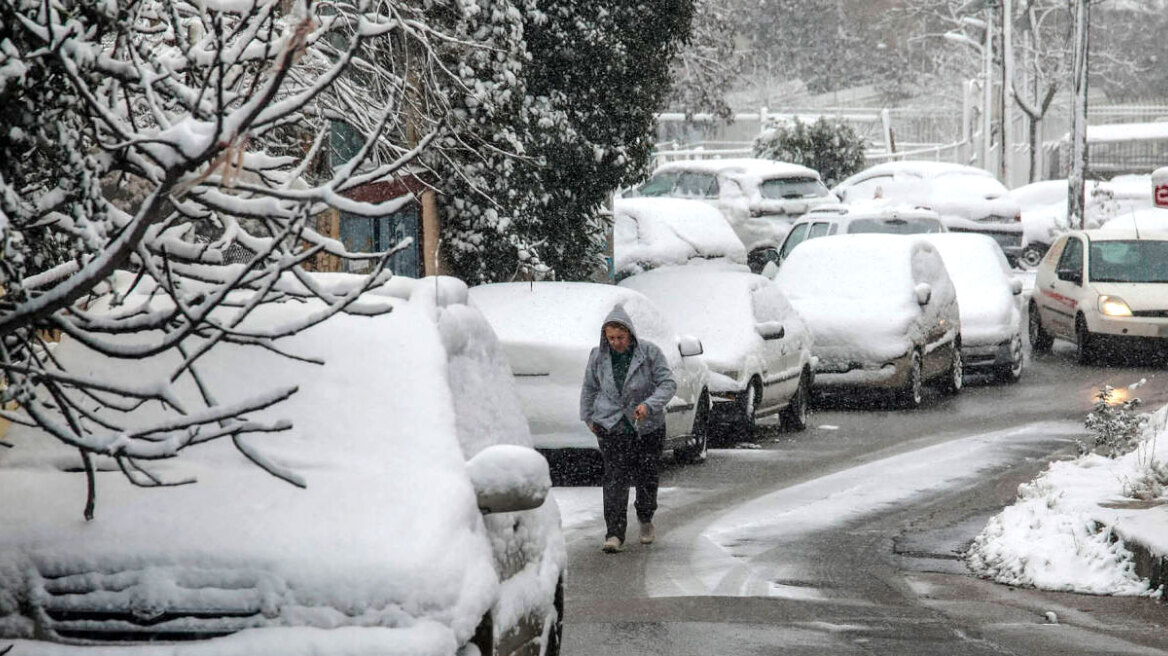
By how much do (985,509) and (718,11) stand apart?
2843cm

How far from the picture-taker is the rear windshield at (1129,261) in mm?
22359

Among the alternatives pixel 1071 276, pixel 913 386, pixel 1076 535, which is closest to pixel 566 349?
pixel 1076 535

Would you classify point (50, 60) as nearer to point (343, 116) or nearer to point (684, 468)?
point (343, 116)

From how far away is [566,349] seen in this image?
13.9 meters

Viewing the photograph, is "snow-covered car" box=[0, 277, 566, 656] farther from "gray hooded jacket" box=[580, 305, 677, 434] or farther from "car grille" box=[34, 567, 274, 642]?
"gray hooded jacket" box=[580, 305, 677, 434]

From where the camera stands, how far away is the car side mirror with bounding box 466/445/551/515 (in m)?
5.77

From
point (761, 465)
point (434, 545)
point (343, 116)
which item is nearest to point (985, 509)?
point (761, 465)

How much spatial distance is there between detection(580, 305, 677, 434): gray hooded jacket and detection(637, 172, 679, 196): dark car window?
68.2ft

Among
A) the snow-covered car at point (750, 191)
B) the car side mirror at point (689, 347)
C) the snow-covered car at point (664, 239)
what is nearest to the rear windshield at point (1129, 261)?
the snow-covered car at point (664, 239)

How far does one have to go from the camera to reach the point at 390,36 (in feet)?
44.8

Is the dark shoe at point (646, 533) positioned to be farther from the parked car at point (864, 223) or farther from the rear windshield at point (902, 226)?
the rear windshield at point (902, 226)

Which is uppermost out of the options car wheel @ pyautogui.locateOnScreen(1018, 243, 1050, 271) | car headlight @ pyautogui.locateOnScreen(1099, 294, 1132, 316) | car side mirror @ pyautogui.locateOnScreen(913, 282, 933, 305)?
car side mirror @ pyautogui.locateOnScreen(913, 282, 933, 305)

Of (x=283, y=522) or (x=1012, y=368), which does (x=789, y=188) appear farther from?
(x=283, y=522)

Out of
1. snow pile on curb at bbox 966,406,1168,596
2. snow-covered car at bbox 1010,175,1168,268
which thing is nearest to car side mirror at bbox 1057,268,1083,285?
snow pile on curb at bbox 966,406,1168,596
